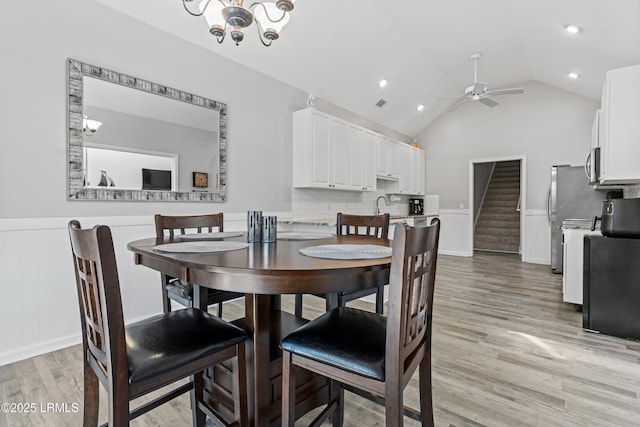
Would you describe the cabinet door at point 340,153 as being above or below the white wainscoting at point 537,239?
above

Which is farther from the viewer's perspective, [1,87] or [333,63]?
[333,63]

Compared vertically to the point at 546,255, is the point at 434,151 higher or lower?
higher

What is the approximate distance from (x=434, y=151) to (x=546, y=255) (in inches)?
115

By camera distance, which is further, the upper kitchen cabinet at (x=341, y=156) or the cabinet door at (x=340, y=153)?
the cabinet door at (x=340, y=153)

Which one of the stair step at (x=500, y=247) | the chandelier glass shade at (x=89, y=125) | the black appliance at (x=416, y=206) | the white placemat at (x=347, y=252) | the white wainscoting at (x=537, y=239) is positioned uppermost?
the chandelier glass shade at (x=89, y=125)

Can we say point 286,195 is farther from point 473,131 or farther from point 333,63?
point 473,131

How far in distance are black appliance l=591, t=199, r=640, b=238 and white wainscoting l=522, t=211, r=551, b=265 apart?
11.7ft

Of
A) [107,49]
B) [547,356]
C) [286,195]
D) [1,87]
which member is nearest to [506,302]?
[547,356]

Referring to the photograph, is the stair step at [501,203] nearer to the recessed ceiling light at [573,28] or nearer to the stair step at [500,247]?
the stair step at [500,247]

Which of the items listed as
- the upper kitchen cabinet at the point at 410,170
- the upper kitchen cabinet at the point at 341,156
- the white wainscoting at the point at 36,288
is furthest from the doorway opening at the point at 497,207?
the white wainscoting at the point at 36,288

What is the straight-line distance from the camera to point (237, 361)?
1.25 meters

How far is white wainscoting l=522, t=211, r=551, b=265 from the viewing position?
224 inches

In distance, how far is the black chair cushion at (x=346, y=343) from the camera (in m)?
1.04

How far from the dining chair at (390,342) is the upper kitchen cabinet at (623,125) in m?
2.42
